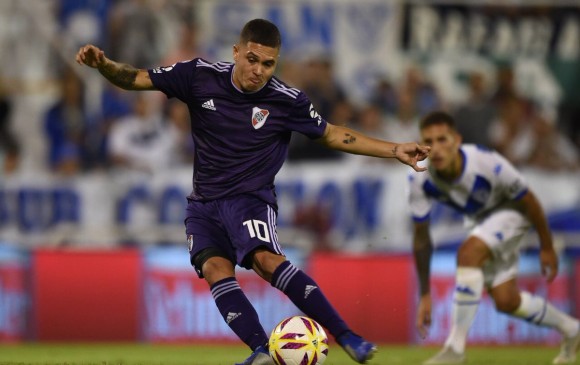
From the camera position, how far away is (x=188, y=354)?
1035 centimetres

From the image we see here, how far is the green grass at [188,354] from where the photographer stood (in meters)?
8.66

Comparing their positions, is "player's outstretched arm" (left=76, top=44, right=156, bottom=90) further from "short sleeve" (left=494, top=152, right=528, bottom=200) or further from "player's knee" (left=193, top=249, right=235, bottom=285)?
"short sleeve" (left=494, top=152, right=528, bottom=200)

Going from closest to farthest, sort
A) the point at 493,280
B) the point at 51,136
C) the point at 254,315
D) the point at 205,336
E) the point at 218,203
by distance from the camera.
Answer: the point at 254,315, the point at 218,203, the point at 493,280, the point at 205,336, the point at 51,136

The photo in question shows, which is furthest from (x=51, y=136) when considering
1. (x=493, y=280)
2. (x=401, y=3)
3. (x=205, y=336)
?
(x=493, y=280)

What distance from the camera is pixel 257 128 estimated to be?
6.80 metres

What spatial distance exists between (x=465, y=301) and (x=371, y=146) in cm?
238

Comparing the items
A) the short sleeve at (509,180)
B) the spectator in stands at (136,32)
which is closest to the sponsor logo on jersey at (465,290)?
the short sleeve at (509,180)

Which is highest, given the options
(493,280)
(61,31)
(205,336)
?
(61,31)

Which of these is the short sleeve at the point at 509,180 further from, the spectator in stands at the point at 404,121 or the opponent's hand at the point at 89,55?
the spectator in stands at the point at 404,121

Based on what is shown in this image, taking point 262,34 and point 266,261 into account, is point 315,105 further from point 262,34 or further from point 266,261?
point 266,261

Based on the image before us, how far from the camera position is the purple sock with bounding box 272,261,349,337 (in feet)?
20.8

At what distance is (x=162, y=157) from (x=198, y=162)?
8.44 metres

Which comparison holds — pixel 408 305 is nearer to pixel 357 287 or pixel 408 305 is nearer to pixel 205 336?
pixel 357 287

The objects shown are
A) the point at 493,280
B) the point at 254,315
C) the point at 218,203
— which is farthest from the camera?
the point at 493,280
